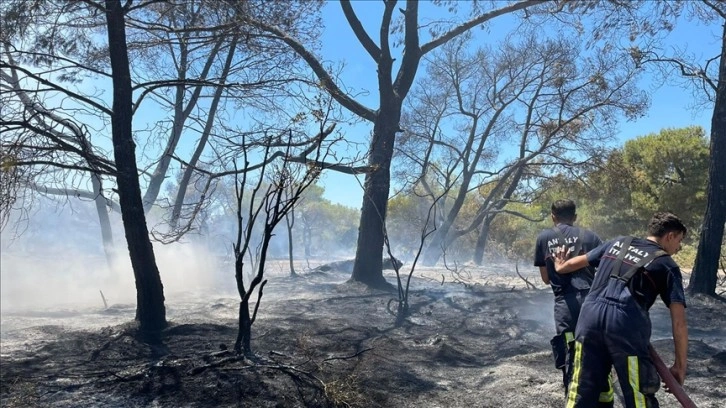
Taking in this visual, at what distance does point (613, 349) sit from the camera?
11.3ft

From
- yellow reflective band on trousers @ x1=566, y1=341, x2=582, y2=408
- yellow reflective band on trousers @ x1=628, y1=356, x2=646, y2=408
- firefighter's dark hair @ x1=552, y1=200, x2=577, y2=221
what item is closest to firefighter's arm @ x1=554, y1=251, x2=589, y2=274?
firefighter's dark hair @ x1=552, y1=200, x2=577, y2=221

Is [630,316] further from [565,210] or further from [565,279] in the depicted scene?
[565,210]

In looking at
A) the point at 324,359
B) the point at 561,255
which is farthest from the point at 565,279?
the point at 324,359

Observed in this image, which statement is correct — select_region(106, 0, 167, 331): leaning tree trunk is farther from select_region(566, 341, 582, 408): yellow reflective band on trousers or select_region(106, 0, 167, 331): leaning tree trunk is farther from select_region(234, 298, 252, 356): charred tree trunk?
select_region(566, 341, 582, 408): yellow reflective band on trousers

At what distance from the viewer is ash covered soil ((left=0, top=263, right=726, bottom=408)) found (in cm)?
464

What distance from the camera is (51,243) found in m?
33.5

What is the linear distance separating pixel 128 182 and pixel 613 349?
5917 mm

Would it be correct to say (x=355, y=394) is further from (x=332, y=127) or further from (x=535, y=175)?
(x=535, y=175)

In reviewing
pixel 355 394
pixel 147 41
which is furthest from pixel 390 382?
pixel 147 41

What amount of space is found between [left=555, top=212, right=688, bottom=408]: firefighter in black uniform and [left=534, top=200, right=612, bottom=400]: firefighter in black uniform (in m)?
0.65

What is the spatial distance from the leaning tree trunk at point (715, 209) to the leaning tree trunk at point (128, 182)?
9950mm

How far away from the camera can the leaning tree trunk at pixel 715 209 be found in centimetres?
1052

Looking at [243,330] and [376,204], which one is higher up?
[376,204]

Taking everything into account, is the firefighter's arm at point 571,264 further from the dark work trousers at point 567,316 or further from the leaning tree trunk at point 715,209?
the leaning tree trunk at point 715,209
